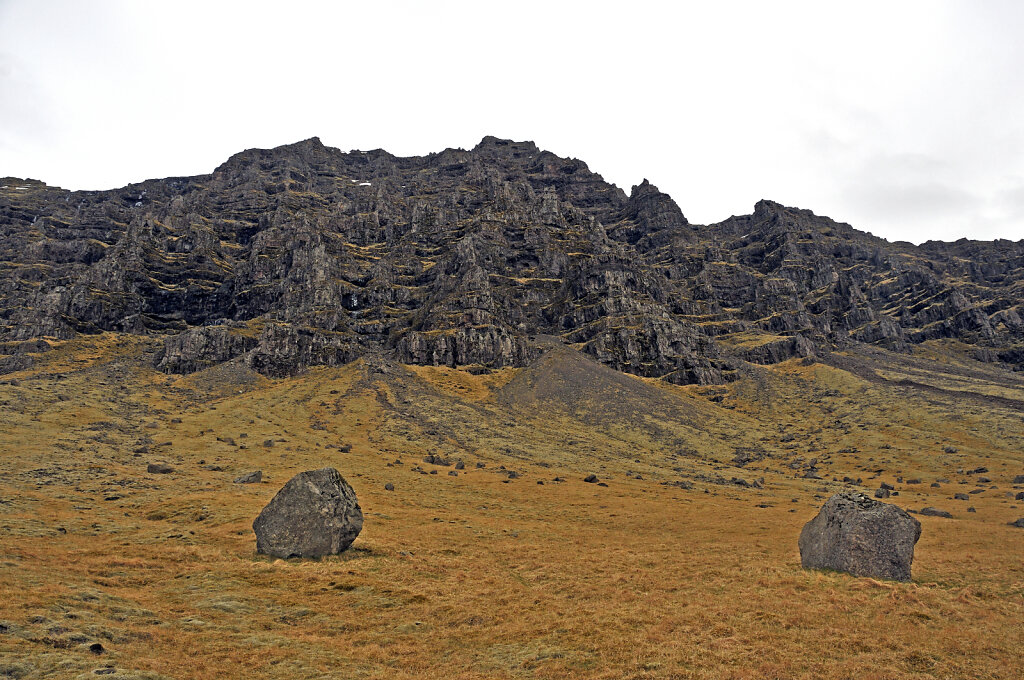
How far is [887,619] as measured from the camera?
21.0 metres

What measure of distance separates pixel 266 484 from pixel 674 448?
319 feet

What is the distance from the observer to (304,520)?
108ft

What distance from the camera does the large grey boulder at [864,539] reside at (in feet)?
89.2

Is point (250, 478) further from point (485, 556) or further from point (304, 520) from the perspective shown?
point (485, 556)

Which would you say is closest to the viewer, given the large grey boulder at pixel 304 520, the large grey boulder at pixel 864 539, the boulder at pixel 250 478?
the large grey boulder at pixel 864 539

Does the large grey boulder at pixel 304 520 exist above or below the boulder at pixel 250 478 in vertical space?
above

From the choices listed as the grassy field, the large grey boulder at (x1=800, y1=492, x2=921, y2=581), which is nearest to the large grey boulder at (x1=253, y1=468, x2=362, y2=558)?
the grassy field

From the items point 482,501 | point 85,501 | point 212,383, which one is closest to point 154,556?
point 85,501

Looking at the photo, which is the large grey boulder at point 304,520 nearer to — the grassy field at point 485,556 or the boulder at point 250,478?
the grassy field at point 485,556

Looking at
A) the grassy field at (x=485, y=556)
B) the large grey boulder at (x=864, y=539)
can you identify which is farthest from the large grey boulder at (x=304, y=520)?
the large grey boulder at (x=864, y=539)

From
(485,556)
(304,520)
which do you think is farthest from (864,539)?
(304,520)

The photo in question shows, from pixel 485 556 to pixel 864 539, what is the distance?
2574cm

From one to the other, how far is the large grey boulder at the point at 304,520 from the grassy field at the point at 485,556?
119 cm

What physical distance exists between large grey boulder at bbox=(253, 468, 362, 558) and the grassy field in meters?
1.19
